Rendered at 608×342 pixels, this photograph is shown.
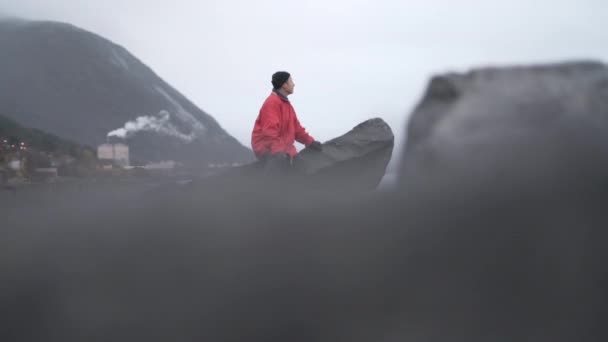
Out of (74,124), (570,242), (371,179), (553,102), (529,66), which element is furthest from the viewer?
(74,124)

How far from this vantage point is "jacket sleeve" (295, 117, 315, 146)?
3.39 m

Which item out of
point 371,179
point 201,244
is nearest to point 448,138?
point 201,244

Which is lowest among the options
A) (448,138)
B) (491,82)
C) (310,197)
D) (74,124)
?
(310,197)

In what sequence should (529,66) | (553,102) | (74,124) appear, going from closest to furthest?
(553,102), (529,66), (74,124)

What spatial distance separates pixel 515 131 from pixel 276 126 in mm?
2138

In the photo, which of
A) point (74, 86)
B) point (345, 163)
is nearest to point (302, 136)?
point (345, 163)

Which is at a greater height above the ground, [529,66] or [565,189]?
[529,66]

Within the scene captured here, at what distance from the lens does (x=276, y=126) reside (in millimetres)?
3078

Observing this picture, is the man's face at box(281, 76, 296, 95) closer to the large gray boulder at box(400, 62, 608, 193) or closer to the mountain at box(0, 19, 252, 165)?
the large gray boulder at box(400, 62, 608, 193)

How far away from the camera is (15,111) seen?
30.3 metres

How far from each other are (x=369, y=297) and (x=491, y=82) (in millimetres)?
713

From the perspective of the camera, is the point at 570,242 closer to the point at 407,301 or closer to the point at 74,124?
the point at 407,301

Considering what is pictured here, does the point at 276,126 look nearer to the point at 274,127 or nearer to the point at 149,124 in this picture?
the point at 274,127

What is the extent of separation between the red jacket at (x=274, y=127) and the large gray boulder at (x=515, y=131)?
5.84 ft
